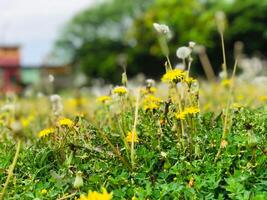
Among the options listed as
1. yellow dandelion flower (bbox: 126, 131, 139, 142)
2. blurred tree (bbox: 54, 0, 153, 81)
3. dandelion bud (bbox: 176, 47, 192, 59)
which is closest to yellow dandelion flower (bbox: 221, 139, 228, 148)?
yellow dandelion flower (bbox: 126, 131, 139, 142)

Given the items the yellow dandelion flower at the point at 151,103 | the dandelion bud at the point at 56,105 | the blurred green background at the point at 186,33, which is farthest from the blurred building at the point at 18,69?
the yellow dandelion flower at the point at 151,103

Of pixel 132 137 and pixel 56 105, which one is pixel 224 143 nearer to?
pixel 132 137

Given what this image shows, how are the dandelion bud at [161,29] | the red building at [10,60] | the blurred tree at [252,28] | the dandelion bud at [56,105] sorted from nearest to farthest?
the dandelion bud at [161,29] < the dandelion bud at [56,105] < the blurred tree at [252,28] < the red building at [10,60]

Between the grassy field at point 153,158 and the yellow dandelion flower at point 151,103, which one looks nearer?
the grassy field at point 153,158

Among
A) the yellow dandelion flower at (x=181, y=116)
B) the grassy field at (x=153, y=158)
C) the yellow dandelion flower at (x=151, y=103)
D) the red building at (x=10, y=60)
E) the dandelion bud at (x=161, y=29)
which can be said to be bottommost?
the grassy field at (x=153, y=158)

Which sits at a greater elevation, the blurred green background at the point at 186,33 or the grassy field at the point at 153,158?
the blurred green background at the point at 186,33

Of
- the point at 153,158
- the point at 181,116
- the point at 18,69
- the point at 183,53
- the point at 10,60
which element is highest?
the point at 10,60

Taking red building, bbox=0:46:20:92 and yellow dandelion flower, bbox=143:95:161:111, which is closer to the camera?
yellow dandelion flower, bbox=143:95:161:111

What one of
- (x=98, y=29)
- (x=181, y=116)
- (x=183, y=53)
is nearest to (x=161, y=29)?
(x=183, y=53)

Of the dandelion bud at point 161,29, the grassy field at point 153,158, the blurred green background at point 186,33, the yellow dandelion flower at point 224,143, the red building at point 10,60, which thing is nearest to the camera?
the grassy field at point 153,158

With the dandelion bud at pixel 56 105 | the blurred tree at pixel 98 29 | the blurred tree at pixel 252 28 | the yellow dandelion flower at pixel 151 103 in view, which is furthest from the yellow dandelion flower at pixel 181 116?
the blurred tree at pixel 98 29

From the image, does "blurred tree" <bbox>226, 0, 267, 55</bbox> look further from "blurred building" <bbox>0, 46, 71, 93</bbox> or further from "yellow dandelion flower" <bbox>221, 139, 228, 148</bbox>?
"yellow dandelion flower" <bbox>221, 139, 228, 148</bbox>

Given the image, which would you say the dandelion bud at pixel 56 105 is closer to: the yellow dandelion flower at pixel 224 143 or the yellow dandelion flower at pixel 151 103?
the yellow dandelion flower at pixel 151 103

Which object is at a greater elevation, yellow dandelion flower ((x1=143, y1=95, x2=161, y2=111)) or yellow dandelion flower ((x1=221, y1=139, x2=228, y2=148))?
yellow dandelion flower ((x1=143, y1=95, x2=161, y2=111))
